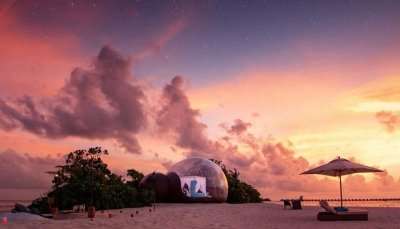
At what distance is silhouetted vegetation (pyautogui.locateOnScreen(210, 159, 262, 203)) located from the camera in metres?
51.8

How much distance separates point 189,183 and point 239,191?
10.5m

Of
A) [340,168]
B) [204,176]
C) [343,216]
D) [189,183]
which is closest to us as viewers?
[343,216]

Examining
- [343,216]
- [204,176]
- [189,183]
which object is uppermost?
[204,176]

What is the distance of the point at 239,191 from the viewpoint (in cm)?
5231

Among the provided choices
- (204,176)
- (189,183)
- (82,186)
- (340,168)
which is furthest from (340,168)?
(204,176)

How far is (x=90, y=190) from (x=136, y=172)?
59.7 feet

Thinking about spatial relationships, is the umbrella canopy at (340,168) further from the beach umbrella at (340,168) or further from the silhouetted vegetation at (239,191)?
the silhouetted vegetation at (239,191)

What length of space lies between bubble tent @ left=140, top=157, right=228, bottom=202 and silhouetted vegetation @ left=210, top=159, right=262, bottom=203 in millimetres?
5761

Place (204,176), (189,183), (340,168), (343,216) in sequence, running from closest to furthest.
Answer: (343,216), (340,168), (189,183), (204,176)

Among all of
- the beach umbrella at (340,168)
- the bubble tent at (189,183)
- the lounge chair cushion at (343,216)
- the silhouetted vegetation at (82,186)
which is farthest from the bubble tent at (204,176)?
the lounge chair cushion at (343,216)

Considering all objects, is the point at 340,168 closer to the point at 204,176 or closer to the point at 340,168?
the point at 340,168

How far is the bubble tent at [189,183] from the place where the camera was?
4359 centimetres

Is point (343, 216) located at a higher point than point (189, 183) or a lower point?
lower

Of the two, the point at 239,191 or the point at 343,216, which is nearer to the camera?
the point at 343,216
